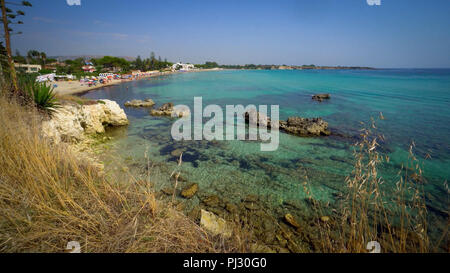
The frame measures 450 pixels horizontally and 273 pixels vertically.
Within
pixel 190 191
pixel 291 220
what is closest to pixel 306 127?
pixel 291 220

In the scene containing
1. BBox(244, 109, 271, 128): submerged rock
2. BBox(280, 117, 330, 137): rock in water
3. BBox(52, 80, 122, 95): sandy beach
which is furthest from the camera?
BBox(52, 80, 122, 95): sandy beach

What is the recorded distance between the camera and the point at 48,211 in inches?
99.6

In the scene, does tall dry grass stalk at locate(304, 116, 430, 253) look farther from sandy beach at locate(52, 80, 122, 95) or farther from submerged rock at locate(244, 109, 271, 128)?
sandy beach at locate(52, 80, 122, 95)

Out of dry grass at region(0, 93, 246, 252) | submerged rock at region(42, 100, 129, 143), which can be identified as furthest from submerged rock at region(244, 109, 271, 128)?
dry grass at region(0, 93, 246, 252)

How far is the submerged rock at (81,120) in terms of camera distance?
8.73m

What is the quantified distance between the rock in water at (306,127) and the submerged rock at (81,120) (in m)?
12.1

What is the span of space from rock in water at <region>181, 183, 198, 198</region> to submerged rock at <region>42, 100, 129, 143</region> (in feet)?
15.8

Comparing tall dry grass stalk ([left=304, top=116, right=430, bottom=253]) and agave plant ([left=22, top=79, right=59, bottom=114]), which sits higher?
agave plant ([left=22, top=79, right=59, bottom=114])

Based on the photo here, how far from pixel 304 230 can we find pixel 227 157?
4937 millimetres

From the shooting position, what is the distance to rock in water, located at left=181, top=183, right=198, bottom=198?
6141mm

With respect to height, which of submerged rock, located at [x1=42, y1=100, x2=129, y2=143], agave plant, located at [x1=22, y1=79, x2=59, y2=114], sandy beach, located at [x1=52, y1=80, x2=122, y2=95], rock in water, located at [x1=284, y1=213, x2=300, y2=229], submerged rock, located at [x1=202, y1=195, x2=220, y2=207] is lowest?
rock in water, located at [x1=284, y1=213, x2=300, y2=229]

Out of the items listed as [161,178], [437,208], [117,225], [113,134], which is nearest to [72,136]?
[113,134]

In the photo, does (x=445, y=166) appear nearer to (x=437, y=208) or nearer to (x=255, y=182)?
(x=437, y=208)

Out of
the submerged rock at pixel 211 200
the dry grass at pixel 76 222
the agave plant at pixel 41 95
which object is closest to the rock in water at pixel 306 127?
the submerged rock at pixel 211 200
